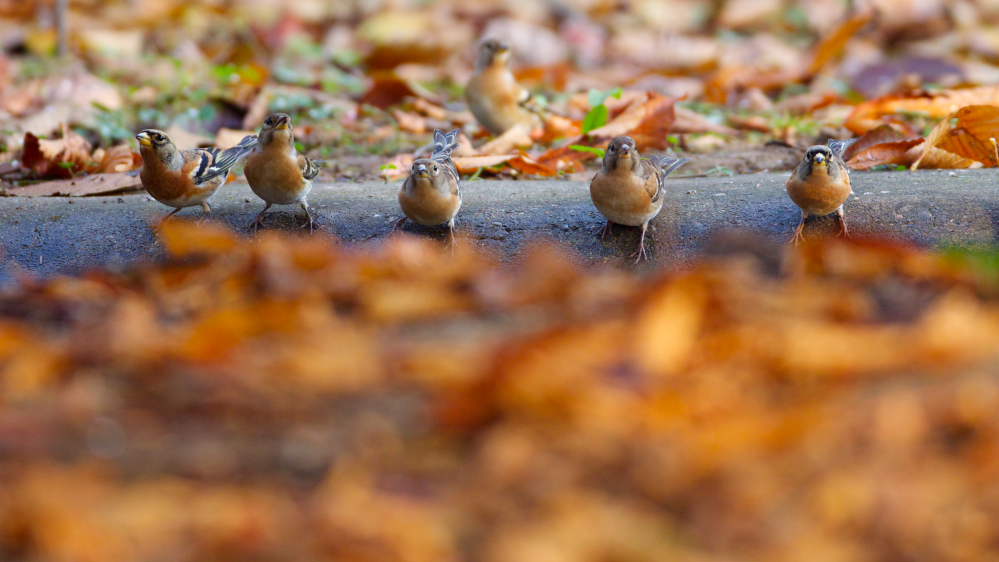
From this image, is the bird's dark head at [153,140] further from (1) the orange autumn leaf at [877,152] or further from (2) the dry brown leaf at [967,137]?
(2) the dry brown leaf at [967,137]

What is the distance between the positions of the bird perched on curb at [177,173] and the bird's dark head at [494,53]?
8.42ft

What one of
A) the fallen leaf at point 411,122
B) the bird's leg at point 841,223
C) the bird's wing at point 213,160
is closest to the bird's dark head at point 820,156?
the bird's leg at point 841,223

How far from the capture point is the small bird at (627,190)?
5.24m

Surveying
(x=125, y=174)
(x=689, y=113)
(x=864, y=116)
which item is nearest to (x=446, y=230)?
(x=125, y=174)

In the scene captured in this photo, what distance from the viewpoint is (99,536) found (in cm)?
187

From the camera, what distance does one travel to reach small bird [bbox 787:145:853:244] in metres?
5.12

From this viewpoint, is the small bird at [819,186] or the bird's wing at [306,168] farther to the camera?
the bird's wing at [306,168]

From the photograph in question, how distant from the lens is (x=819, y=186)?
16.8ft

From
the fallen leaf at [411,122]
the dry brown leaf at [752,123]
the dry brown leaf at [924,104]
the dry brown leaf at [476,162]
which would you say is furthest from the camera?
the fallen leaf at [411,122]

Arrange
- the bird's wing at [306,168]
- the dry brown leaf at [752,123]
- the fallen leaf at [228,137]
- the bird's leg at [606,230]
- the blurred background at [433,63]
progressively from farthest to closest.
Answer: the blurred background at [433,63] < the dry brown leaf at [752,123] < the fallen leaf at [228,137] < the bird's wing at [306,168] < the bird's leg at [606,230]

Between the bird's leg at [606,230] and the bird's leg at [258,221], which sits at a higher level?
the bird's leg at [606,230]

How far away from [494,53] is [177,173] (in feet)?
10.3

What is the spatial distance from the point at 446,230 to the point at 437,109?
3147mm

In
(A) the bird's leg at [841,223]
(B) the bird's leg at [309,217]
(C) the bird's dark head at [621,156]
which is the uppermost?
(C) the bird's dark head at [621,156]
